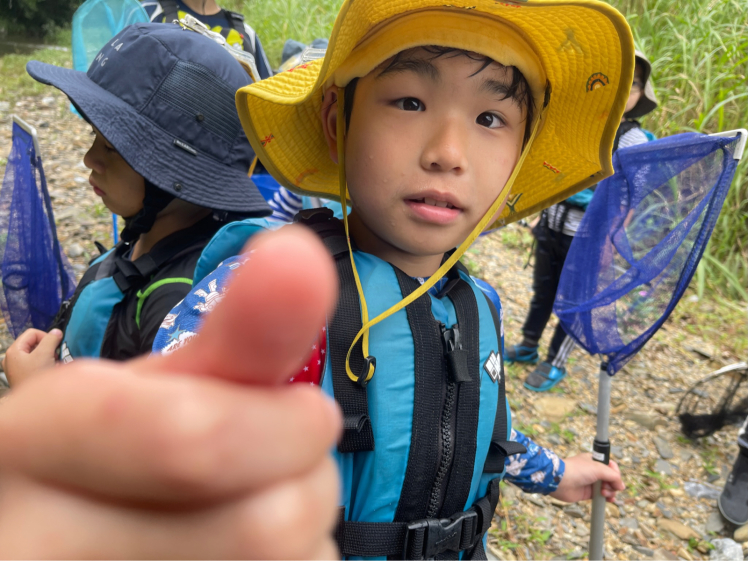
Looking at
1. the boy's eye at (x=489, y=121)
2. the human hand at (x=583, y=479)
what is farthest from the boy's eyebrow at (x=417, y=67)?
the human hand at (x=583, y=479)

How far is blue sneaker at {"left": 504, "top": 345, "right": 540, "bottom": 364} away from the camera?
341 centimetres

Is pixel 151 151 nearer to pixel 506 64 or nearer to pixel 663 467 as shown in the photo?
pixel 506 64

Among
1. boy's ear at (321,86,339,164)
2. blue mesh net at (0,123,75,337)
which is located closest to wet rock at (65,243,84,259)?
blue mesh net at (0,123,75,337)

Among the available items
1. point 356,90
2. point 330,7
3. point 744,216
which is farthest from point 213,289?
point 330,7

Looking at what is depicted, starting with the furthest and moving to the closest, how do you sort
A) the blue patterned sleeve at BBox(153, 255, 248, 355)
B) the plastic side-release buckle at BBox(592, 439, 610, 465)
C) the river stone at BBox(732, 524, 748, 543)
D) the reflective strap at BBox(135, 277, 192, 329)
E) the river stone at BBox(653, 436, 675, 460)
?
1. the river stone at BBox(653, 436, 675, 460)
2. the river stone at BBox(732, 524, 748, 543)
3. the plastic side-release buckle at BBox(592, 439, 610, 465)
4. the reflective strap at BBox(135, 277, 192, 329)
5. the blue patterned sleeve at BBox(153, 255, 248, 355)

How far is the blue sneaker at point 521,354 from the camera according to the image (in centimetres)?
341

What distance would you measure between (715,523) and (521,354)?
137 cm

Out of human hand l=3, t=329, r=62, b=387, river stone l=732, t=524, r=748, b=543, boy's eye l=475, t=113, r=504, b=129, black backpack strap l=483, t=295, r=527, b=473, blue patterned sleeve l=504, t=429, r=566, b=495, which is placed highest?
boy's eye l=475, t=113, r=504, b=129

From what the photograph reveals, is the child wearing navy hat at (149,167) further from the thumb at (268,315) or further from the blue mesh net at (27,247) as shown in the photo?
the thumb at (268,315)

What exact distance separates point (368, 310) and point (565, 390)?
2.70 meters

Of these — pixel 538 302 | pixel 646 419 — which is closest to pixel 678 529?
pixel 646 419

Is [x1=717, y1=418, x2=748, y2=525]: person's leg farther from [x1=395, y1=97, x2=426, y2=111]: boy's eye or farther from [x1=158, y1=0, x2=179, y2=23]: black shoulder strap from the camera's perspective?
[x1=158, y1=0, x2=179, y2=23]: black shoulder strap

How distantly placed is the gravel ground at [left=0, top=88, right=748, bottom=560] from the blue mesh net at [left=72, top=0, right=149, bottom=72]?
150cm

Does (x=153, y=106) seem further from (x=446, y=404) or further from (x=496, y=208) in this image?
(x=446, y=404)
